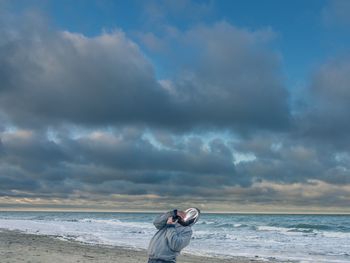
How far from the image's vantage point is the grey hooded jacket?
224 inches

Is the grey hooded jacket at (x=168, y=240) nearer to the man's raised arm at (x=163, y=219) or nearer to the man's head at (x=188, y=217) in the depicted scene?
the man's raised arm at (x=163, y=219)

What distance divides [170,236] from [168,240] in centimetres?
7

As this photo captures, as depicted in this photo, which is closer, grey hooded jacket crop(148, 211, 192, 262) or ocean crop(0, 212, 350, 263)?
grey hooded jacket crop(148, 211, 192, 262)

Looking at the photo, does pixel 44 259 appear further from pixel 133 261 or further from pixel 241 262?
pixel 241 262

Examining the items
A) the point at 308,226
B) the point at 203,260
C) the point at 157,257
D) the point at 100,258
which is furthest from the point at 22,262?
the point at 308,226

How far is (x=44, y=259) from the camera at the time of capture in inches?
612

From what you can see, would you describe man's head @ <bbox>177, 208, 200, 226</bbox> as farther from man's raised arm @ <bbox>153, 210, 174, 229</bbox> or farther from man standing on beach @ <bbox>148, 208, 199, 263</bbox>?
man's raised arm @ <bbox>153, 210, 174, 229</bbox>

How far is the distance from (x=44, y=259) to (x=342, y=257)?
46.0ft

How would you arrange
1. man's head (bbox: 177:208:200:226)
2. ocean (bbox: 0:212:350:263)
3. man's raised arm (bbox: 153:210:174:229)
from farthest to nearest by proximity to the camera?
1. ocean (bbox: 0:212:350:263)
2. man's raised arm (bbox: 153:210:174:229)
3. man's head (bbox: 177:208:200:226)

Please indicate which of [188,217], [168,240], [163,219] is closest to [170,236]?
[168,240]

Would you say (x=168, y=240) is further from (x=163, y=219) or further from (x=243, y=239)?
(x=243, y=239)

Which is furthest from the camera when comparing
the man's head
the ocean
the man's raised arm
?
the ocean

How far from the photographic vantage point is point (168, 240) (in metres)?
5.73

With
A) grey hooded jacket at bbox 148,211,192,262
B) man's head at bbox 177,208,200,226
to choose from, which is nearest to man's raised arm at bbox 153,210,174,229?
grey hooded jacket at bbox 148,211,192,262
